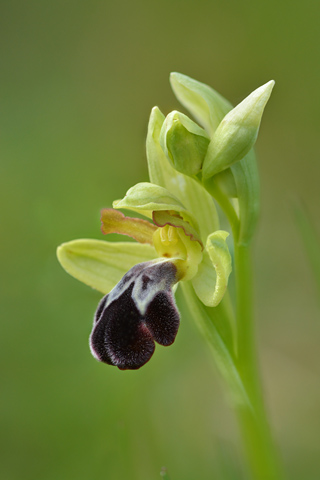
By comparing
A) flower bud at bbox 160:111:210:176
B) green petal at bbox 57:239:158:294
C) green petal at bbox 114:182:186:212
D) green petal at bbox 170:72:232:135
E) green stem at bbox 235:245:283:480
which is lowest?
green stem at bbox 235:245:283:480

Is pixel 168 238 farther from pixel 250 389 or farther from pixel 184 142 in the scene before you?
pixel 250 389

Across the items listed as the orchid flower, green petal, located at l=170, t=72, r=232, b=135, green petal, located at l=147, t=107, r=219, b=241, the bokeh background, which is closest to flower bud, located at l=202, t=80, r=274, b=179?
the orchid flower

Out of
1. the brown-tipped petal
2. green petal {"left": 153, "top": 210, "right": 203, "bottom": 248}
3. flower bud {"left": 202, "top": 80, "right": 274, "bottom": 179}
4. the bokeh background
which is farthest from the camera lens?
the bokeh background

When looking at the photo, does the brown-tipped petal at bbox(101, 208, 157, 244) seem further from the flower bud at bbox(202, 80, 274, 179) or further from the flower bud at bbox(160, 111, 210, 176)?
the flower bud at bbox(202, 80, 274, 179)

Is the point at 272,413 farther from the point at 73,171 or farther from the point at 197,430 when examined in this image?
the point at 73,171

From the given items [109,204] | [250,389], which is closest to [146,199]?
[250,389]

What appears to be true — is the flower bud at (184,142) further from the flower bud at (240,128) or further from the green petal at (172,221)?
the green petal at (172,221)
